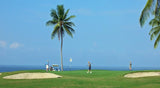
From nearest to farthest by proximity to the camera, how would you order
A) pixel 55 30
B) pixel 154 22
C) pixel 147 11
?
pixel 147 11
pixel 154 22
pixel 55 30

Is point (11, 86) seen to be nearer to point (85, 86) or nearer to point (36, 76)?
point (85, 86)

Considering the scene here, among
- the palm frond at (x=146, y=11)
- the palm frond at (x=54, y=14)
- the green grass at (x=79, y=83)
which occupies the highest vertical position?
the palm frond at (x=54, y=14)

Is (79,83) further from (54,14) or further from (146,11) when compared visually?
(54,14)

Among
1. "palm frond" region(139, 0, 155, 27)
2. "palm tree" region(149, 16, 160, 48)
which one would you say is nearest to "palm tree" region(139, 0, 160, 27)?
"palm frond" region(139, 0, 155, 27)

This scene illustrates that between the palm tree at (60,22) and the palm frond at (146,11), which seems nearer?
the palm frond at (146,11)

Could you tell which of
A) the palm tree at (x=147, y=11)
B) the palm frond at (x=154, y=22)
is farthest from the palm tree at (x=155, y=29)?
the palm tree at (x=147, y=11)

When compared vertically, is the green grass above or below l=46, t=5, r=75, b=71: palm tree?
below

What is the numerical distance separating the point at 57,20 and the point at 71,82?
1577 inches

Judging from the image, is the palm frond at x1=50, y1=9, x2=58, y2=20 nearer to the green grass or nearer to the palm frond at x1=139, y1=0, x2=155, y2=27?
the green grass

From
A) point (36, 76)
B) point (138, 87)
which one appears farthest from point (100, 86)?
point (36, 76)

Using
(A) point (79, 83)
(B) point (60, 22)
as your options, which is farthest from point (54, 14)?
(A) point (79, 83)

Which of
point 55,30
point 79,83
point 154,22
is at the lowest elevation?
point 79,83

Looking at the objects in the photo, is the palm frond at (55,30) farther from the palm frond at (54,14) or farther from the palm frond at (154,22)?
the palm frond at (154,22)

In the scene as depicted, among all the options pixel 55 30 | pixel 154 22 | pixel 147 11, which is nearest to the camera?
pixel 147 11
